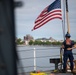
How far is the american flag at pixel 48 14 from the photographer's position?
463 inches

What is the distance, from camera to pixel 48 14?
1198cm

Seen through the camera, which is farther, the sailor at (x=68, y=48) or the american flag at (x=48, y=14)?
the american flag at (x=48, y=14)

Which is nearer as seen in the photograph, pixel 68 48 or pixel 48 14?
pixel 68 48

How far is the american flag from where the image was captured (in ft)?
38.6

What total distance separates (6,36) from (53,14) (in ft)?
33.3

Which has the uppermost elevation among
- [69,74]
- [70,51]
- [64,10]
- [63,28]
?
[64,10]

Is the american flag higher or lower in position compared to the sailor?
higher

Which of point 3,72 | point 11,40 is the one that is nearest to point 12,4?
point 11,40

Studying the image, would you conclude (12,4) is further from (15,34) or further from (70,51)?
(70,51)

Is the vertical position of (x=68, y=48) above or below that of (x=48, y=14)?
below

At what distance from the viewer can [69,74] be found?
10.8 m

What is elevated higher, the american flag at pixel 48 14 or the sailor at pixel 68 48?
the american flag at pixel 48 14

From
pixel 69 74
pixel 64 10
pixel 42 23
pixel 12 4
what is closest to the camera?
pixel 12 4

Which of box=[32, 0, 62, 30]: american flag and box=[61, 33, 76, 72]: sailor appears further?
box=[32, 0, 62, 30]: american flag
